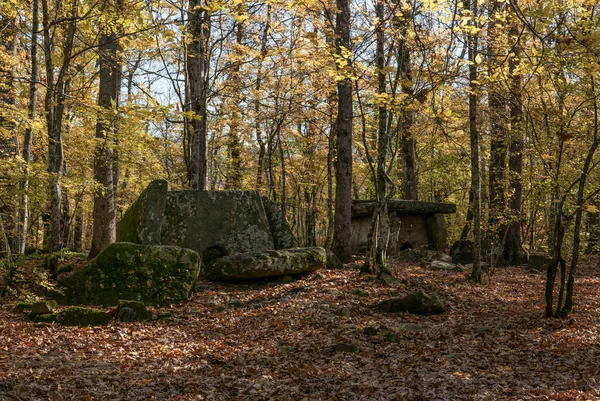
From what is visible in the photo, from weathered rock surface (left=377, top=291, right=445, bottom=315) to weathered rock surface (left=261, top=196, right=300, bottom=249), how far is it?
3.49 m

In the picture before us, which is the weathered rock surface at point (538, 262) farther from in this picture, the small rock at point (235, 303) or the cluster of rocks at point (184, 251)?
the small rock at point (235, 303)

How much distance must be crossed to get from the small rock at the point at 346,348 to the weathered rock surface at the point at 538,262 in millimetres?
8140

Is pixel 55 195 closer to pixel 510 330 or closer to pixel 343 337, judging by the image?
pixel 343 337

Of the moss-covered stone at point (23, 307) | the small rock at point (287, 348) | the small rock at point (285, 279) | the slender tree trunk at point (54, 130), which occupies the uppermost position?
the slender tree trunk at point (54, 130)

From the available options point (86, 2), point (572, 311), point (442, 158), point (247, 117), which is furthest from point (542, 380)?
point (442, 158)

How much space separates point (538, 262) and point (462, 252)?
1.82 metres

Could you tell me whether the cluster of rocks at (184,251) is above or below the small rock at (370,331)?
above

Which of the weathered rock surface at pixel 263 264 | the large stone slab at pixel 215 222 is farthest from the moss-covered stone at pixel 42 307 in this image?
the large stone slab at pixel 215 222

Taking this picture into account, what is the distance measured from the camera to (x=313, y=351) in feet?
19.6

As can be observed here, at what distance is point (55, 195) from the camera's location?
7.90 metres

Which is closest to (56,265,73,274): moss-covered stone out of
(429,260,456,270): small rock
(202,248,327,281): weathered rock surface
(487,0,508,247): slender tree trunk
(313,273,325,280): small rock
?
(202,248,327,281): weathered rock surface

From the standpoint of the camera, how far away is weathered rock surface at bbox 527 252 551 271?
41.0ft

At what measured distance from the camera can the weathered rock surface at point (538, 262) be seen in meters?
12.5

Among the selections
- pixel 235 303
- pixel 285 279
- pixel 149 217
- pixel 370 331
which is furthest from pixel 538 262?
pixel 149 217
